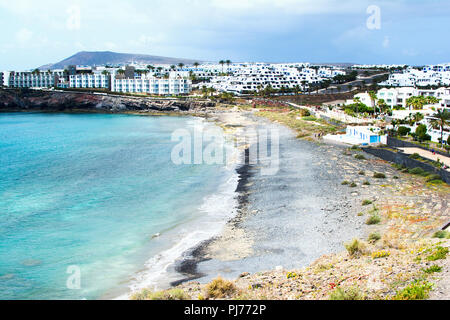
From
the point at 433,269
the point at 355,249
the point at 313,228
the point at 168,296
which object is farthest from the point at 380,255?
the point at 168,296

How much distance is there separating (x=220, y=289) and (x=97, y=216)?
49.6ft

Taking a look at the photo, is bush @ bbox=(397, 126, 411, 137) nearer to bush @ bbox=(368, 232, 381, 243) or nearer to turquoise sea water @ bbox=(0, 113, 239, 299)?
turquoise sea water @ bbox=(0, 113, 239, 299)

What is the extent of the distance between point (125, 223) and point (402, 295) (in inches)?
660

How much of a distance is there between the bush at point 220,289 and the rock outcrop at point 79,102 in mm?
100084

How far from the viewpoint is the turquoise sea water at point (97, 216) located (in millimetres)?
17453

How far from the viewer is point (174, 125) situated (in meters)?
81.8

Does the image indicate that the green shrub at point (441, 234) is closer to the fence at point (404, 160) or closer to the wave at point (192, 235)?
the wave at point (192, 235)

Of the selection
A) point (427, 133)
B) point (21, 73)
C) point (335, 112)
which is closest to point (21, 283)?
point (427, 133)

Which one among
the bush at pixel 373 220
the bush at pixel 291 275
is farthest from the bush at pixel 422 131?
the bush at pixel 291 275

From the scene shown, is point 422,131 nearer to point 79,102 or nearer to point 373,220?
point 373,220

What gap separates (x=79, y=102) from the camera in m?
122

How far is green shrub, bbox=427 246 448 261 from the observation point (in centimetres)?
1362

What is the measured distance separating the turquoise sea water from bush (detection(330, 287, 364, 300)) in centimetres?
754

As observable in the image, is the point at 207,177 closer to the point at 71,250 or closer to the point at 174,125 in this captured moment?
the point at 71,250
